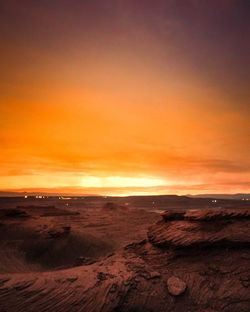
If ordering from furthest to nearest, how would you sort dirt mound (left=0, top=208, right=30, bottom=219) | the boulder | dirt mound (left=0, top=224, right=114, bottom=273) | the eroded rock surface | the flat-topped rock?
dirt mound (left=0, top=208, right=30, bottom=219)
dirt mound (left=0, top=224, right=114, bottom=273)
the flat-topped rock
the boulder
the eroded rock surface

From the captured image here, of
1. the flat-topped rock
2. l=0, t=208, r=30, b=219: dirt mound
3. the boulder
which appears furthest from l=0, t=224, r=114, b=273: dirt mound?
the boulder

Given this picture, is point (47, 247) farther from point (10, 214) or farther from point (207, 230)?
point (207, 230)

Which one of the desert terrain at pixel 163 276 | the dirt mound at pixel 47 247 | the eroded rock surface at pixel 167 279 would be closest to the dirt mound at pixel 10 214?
the dirt mound at pixel 47 247

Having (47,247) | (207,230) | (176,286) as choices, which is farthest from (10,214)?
(207,230)

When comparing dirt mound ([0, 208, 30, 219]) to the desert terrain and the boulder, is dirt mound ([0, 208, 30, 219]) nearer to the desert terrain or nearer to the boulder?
the desert terrain

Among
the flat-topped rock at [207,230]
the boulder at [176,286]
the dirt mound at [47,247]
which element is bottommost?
the dirt mound at [47,247]

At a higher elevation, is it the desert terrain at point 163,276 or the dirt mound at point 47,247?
the desert terrain at point 163,276

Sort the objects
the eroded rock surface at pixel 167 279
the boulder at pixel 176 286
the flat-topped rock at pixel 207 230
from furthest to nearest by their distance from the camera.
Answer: the flat-topped rock at pixel 207 230, the boulder at pixel 176 286, the eroded rock surface at pixel 167 279

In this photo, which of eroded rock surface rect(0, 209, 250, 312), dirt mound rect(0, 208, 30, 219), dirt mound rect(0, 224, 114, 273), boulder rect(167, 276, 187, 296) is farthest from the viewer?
dirt mound rect(0, 208, 30, 219)

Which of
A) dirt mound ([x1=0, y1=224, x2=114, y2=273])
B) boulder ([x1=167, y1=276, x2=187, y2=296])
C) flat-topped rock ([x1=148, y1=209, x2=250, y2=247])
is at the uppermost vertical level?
flat-topped rock ([x1=148, y1=209, x2=250, y2=247])

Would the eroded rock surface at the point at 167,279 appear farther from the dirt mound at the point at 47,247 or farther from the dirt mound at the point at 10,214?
the dirt mound at the point at 10,214

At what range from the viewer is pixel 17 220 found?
1611 cm

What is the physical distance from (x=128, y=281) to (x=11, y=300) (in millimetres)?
2928

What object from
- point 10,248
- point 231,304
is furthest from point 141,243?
point 10,248
